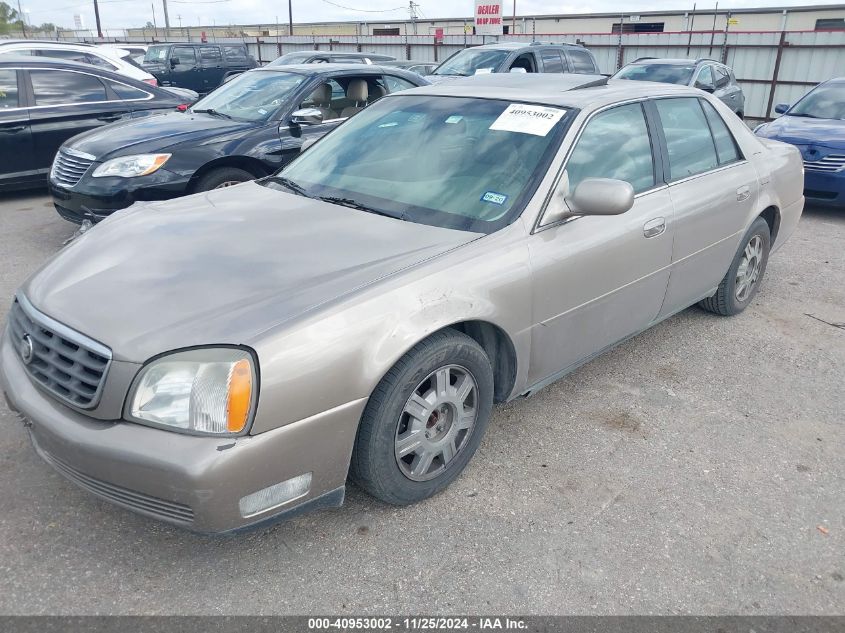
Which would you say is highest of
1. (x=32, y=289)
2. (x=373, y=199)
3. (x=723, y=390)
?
(x=373, y=199)

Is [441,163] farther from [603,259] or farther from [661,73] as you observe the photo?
[661,73]

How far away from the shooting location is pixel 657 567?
2508mm

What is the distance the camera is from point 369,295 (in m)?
2.39

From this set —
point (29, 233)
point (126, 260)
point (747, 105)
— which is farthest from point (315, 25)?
point (126, 260)

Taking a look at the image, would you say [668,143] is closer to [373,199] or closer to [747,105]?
[373,199]

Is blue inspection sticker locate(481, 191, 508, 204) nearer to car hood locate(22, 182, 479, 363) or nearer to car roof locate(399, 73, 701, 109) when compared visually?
car hood locate(22, 182, 479, 363)

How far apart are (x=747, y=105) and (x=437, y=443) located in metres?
18.4

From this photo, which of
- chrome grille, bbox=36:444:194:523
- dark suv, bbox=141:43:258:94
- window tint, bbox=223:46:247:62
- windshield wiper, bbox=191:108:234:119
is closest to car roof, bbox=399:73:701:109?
chrome grille, bbox=36:444:194:523

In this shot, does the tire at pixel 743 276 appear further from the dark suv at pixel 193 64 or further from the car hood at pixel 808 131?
the dark suv at pixel 193 64

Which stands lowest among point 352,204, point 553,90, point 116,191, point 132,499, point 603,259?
point 132,499

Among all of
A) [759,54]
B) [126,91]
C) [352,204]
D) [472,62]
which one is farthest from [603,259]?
[759,54]

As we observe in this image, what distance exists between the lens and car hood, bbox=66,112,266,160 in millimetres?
5633

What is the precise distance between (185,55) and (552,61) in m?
12.5

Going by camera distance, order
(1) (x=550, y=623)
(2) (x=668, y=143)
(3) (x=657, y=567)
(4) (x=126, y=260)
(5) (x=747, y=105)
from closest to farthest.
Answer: (1) (x=550, y=623), (3) (x=657, y=567), (4) (x=126, y=260), (2) (x=668, y=143), (5) (x=747, y=105)
